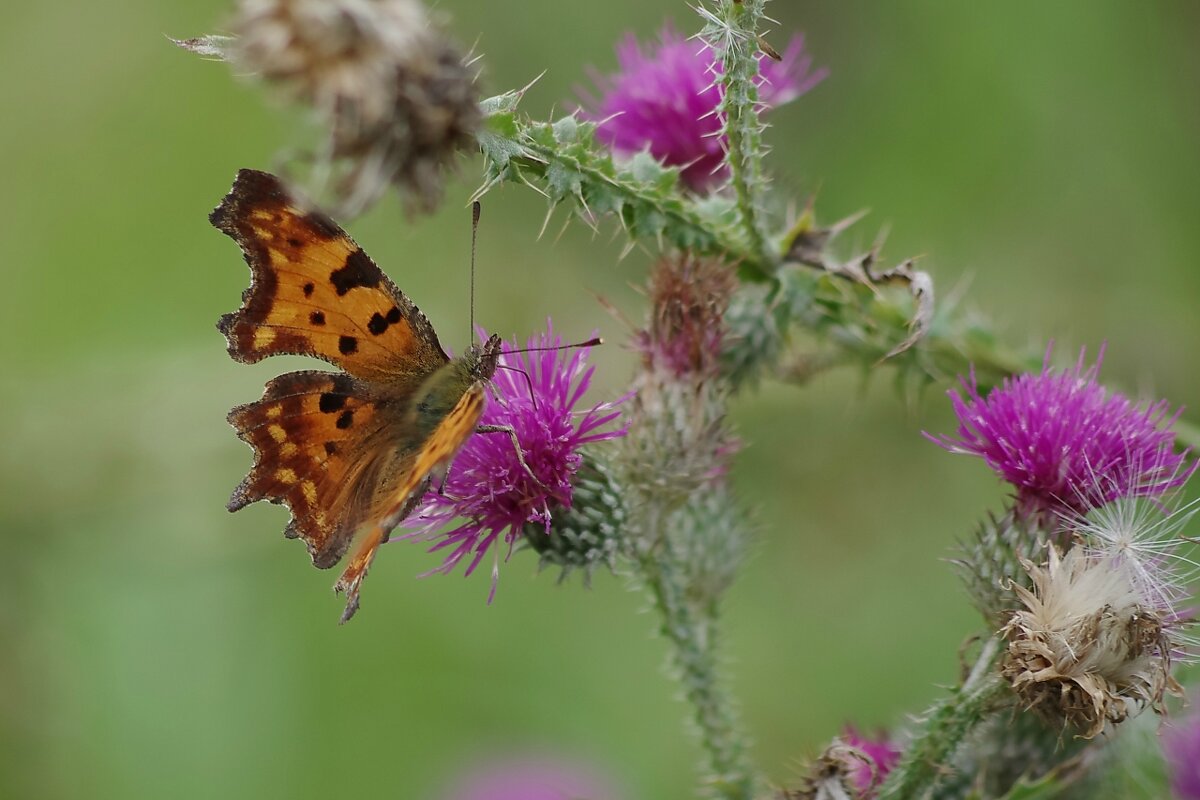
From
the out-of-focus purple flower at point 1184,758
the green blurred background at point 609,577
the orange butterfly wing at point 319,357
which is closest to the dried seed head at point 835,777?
the out-of-focus purple flower at point 1184,758

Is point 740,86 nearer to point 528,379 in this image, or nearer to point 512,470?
point 528,379

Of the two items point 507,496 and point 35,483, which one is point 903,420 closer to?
point 507,496

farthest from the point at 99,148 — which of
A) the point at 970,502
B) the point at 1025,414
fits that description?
the point at 1025,414

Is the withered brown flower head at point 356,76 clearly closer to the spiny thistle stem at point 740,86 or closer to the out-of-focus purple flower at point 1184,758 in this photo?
the spiny thistle stem at point 740,86

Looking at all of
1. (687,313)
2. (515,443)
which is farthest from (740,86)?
(515,443)

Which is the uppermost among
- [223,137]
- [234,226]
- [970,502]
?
[223,137]
